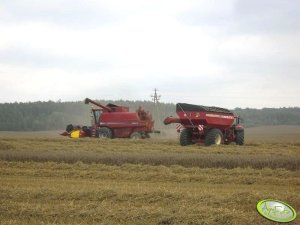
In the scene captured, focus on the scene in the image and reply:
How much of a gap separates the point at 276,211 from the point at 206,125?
632 inches

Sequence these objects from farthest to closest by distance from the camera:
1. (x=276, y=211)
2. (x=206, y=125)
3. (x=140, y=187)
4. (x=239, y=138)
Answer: (x=239, y=138)
(x=206, y=125)
(x=140, y=187)
(x=276, y=211)

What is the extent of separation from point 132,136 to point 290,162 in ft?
53.0

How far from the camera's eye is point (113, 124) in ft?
101

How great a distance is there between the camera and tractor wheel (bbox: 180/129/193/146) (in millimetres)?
24562

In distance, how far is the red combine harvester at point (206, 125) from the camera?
23688 mm

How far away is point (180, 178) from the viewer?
13156mm

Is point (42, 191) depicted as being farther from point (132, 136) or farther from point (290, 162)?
point (132, 136)

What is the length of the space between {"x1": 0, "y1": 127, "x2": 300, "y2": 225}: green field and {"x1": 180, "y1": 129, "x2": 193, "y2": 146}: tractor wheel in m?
5.30

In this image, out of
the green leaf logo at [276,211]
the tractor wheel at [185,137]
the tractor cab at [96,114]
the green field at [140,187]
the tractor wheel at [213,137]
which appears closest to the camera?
the green leaf logo at [276,211]

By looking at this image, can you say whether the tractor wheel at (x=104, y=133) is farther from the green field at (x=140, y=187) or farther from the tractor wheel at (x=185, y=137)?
the green field at (x=140, y=187)

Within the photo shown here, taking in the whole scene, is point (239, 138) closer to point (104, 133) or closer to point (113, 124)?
point (113, 124)

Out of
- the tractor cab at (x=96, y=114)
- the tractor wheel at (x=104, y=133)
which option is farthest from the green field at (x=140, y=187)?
the tractor cab at (x=96, y=114)

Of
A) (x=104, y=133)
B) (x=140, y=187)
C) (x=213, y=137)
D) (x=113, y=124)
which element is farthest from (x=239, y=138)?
(x=140, y=187)

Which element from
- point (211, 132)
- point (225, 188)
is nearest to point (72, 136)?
point (211, 132)
